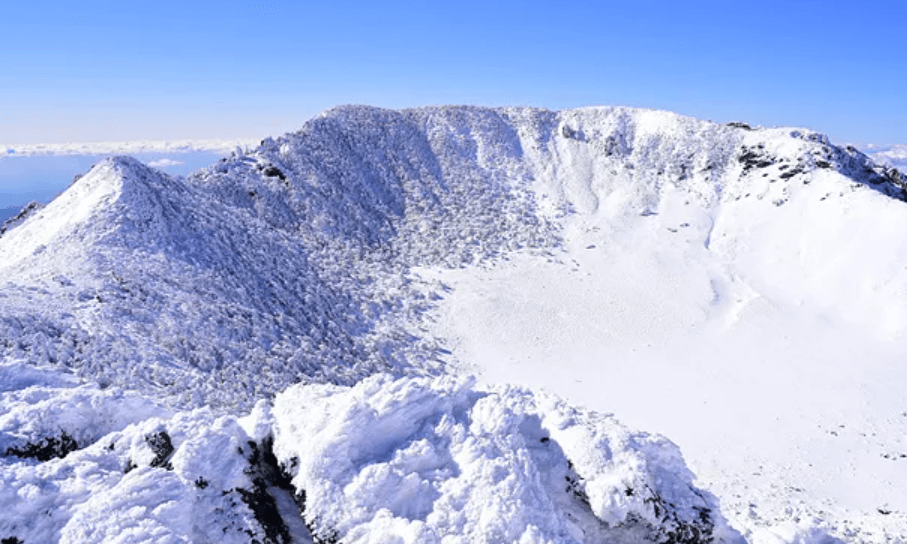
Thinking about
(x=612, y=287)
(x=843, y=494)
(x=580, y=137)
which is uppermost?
(x=580, y=137)

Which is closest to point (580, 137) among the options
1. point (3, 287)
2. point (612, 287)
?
point (612, 287)

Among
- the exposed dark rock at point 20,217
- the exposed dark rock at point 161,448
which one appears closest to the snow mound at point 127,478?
the exposed dark rock at point 161,448

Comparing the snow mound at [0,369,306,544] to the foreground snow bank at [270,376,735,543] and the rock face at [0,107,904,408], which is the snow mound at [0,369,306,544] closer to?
the foreground snow bank at [270,376,735,543]

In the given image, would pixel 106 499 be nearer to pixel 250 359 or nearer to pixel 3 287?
pixel 250 359

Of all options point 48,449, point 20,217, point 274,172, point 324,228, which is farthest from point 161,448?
point 274,172

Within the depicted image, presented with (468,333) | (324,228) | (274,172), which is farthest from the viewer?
(274,172)

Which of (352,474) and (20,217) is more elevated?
(352,474)

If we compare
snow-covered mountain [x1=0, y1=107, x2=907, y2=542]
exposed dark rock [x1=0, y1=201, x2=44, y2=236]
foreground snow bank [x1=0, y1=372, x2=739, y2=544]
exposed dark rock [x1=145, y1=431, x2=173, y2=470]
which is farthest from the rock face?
exposed dark rock [x1=145, y1=431, x2=173, y2=470]

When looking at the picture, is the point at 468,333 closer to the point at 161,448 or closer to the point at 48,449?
the point at 161,448
